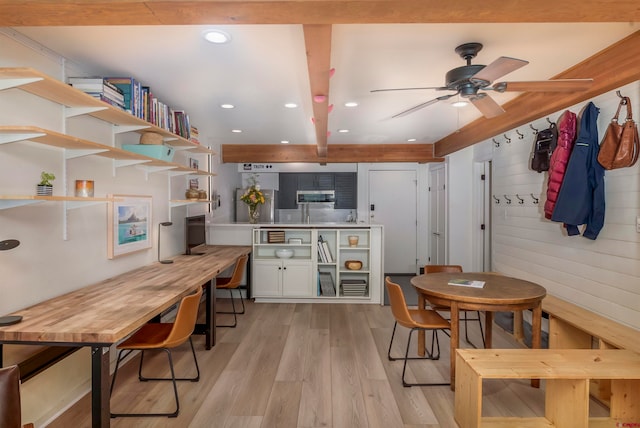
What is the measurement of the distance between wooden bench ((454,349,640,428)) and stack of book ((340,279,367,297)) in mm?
2722

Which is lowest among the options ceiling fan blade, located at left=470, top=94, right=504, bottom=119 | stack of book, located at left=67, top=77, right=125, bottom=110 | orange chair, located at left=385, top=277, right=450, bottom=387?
orange chair, located at left=385, top=277, right=450, bottom=387

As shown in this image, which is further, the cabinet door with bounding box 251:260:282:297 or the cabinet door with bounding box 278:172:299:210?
the cabinet door with bounding box 278:172:299:210

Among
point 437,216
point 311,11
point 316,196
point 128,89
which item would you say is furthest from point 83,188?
point 437,216

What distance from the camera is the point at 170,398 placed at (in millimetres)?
2590

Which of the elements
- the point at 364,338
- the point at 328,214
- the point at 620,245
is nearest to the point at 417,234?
the point at 328,214

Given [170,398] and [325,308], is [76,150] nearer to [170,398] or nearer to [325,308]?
[170,398]

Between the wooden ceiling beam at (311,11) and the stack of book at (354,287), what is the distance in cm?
390

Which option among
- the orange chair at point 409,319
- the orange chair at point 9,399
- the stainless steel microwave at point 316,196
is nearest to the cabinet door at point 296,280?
the orange chair at point 409,319

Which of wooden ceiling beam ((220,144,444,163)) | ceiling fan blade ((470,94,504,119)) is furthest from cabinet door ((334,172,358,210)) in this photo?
ceiling fan blade ((470,94,504,119))

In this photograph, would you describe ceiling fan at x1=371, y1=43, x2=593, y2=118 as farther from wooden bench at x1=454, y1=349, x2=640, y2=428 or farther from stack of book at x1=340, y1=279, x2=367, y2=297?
stack of book at x1=340, y1=279, x2=367, y2=297

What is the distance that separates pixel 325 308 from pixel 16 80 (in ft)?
12.8

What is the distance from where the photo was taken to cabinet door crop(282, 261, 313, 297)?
16.6ft

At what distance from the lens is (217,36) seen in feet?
6.91

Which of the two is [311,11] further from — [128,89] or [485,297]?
[485,297]
